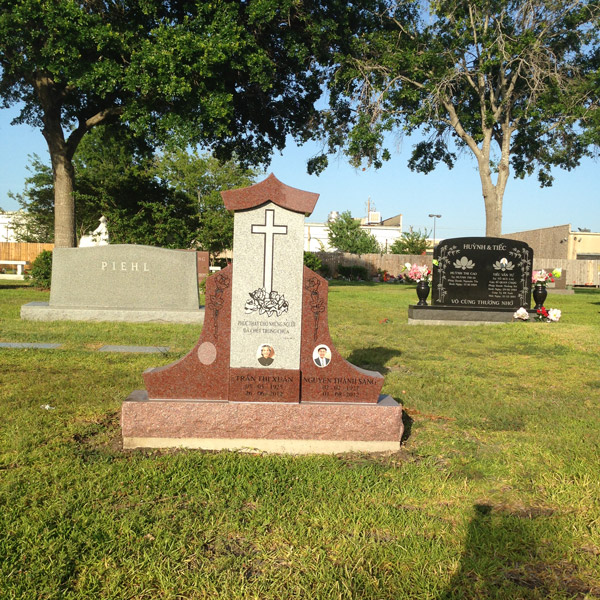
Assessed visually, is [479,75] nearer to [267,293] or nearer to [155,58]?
[155,58]

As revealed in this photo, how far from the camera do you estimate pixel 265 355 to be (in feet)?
13.4

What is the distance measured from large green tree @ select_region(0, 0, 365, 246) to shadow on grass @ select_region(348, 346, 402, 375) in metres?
9.02

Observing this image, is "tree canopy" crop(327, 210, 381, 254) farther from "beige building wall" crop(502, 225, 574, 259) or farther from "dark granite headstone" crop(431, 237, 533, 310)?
"dark granite headstone" crop(431, 237, 533, 310)

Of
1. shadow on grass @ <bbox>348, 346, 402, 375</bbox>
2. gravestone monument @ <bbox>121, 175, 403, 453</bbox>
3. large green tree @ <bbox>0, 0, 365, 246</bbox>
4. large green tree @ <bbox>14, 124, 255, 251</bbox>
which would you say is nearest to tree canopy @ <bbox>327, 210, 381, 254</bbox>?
large green tree @ <bbox>14, 124, 255, 251</bbox>

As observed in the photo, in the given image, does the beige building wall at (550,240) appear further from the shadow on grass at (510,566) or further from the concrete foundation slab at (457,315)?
the shadow on grass at (510,566)

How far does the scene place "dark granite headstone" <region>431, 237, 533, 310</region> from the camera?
12.4 meters

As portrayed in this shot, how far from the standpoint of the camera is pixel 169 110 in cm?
1611

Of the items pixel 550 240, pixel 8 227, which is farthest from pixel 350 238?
pixel 8 227

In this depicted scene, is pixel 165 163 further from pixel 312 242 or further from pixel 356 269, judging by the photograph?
pixel 312 242

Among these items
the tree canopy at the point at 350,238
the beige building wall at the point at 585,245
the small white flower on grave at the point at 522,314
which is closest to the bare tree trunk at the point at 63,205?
the small white flower on grave at the point at 522,314

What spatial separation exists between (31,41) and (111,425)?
13.7 m

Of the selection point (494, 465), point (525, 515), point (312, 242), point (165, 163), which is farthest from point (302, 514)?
point (312, 242)

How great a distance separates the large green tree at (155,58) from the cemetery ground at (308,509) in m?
11.0

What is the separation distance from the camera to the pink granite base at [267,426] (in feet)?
12.9
